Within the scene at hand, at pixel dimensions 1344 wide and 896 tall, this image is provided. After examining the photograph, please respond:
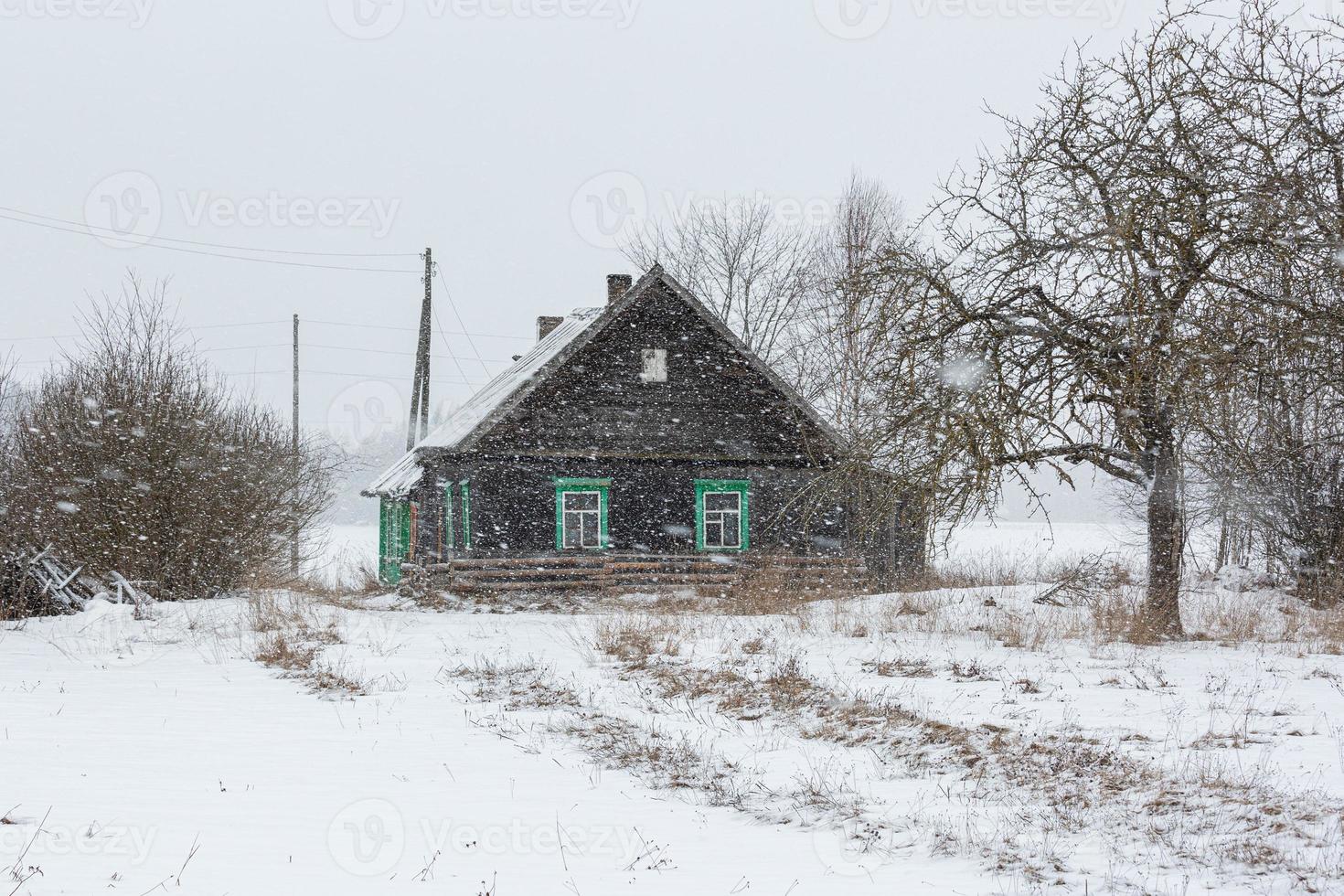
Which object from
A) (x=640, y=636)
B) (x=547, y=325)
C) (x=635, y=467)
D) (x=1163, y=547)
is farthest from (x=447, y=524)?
(x=1163, y=547)

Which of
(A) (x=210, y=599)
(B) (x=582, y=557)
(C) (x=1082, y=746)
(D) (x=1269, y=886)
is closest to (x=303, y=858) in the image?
(D) (x=1269, y=886)

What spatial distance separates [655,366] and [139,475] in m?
9.19

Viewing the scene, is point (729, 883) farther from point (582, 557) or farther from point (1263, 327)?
point (582, 557)

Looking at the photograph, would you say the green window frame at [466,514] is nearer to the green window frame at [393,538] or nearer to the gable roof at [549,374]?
the gable roof at [549,374]

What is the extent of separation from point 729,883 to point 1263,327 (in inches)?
212

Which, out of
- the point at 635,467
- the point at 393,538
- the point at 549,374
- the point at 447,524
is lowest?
the point at 393,538

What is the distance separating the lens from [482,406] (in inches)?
848

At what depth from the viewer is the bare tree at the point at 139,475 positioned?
601 inches

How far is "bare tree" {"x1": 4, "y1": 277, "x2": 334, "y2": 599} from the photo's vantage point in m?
15.3

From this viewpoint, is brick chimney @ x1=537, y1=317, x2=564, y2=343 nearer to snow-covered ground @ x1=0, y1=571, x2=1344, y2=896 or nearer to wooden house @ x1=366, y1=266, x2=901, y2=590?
wooden house @ x1=366, y1=266, x2=901, y2=590

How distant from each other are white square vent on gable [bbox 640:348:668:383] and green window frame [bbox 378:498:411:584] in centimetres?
753

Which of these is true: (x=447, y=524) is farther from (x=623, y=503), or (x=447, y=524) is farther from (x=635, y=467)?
(x=635, y=467)

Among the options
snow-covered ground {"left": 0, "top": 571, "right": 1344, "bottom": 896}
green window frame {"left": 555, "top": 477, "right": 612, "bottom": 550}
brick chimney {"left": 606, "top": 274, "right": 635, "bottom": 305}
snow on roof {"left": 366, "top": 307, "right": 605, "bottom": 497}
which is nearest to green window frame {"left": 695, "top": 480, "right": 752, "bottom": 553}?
green window frame {"left": 555, "top": 477, "right": 612, "bottom": 550}

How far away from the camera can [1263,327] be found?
7.11 meters
